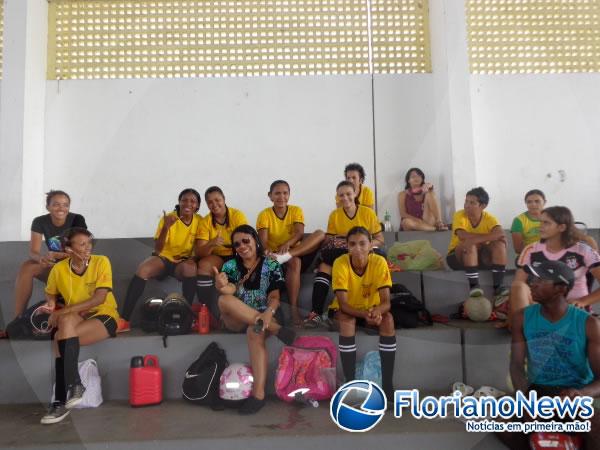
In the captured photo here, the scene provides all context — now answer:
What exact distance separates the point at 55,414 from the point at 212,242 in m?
1.48

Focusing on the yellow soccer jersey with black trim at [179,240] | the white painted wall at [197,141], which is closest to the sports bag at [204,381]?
the yellow soccer jersey with black trim at [179,240]

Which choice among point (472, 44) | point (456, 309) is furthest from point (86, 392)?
point (472, 44)

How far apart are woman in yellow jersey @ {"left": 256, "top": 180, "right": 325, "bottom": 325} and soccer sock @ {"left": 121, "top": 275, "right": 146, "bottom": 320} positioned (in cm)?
94

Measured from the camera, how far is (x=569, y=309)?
7.04ft

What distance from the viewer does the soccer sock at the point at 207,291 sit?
3.24 metres

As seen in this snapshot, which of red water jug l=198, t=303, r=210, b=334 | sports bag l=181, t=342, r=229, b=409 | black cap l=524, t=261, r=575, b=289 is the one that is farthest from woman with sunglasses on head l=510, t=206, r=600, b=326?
red water jug l=198, t=303, r=210, b=334

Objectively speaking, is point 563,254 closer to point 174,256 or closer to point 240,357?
point 240,357

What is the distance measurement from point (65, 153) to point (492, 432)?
4944mm

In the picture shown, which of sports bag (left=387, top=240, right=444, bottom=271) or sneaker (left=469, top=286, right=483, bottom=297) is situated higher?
sports bag (left=387, top=240, right=444, bottom=271)

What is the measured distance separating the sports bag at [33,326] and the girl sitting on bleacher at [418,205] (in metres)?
3.24

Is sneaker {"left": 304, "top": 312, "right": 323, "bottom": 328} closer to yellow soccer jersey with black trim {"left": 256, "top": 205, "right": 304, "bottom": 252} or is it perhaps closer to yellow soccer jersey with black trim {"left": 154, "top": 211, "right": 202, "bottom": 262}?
yellow soccer jersey with black trim {"left": 256, "top": 205, "right": 304, "bottom": 252}

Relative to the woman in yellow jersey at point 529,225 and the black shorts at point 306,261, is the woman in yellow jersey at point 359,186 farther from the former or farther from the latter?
the woman in yellow jersey at point 529,225

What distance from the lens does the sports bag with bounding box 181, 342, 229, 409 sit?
2.65 metres

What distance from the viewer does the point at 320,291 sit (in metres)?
3.18
